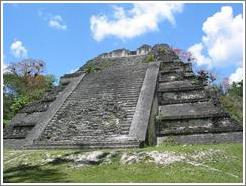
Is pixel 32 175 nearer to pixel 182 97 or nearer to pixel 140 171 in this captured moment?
pixel 140 171

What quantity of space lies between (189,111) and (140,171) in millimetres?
5490

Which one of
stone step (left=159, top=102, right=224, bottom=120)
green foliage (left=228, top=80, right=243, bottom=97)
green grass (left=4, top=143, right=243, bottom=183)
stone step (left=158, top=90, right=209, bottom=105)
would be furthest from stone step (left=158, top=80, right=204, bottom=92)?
green foliage (left=228, top=80, right=243, bottom=97)

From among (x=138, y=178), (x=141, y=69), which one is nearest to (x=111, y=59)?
(x=141, y=69)

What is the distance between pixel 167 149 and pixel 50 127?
548cm

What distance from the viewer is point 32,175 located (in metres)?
9.66

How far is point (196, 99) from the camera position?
1508 centimetres

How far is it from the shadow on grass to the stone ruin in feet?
9.31

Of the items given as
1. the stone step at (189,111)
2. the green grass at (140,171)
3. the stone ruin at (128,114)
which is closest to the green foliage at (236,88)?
the stone ruin at (128,114)

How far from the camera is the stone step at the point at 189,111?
14.1m

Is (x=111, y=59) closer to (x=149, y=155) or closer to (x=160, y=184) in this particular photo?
(x=149, y=155)

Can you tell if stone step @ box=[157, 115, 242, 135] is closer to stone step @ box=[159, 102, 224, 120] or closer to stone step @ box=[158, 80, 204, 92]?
stone step @ box=[159, 102, 224, 120]

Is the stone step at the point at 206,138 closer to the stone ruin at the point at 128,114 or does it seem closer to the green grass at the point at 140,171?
the stone ruin at the point at 128,114

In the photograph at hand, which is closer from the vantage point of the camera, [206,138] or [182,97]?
[206,138]

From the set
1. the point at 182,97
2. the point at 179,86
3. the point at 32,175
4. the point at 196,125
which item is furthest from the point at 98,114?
the point at 32,175
